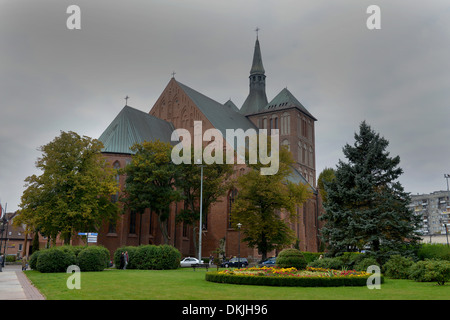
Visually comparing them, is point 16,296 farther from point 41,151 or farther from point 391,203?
point 41,151

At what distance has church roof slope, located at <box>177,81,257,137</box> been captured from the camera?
54.6 m

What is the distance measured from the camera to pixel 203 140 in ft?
174

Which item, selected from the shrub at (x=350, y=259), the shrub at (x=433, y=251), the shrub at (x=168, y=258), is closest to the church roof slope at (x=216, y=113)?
the shrub at (x=168, y=258)

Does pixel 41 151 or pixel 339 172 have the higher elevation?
pixel 41 151

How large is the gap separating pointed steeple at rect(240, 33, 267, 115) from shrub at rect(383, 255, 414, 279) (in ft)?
157

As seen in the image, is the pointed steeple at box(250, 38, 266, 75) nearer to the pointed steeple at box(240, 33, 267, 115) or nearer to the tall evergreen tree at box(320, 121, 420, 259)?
the pointed steeple at box(240, 33, 267, 115)

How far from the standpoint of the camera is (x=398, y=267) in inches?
905

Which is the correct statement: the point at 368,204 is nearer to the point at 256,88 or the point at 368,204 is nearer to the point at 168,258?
the point at 168,258

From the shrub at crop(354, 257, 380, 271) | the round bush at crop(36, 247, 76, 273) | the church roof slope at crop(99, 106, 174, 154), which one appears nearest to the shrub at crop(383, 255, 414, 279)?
the shrub at crop(354, 257, 380, 271)

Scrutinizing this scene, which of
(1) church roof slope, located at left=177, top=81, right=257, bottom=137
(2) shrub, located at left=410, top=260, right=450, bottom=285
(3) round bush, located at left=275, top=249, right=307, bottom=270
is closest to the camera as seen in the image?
(2) shrub, located at left=410, top=260, right=450, bottom=285

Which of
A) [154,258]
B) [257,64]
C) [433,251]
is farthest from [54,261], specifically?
[257,64]
